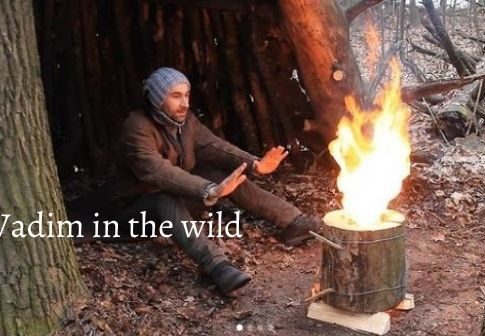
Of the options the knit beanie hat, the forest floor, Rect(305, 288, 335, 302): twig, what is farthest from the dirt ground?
the knit beanie hat

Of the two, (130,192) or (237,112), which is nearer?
(130,192)

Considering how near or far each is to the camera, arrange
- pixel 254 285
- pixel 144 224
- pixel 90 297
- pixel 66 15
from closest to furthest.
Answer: pixel 90 297 → pixel 254 285 → pixel 144 224 → pixel 66 15

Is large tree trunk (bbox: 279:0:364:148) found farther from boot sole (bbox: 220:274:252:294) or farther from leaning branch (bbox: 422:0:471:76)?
leaning branch (bbox: 422:0:471:76)

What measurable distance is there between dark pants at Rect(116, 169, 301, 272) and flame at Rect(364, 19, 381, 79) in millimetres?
5970

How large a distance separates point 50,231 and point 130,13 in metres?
2.70

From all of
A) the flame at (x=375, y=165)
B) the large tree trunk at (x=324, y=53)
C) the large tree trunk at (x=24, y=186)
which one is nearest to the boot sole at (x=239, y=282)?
the flame at (x=375, y=165)

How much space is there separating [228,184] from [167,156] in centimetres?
68

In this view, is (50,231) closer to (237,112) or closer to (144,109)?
(144,109)

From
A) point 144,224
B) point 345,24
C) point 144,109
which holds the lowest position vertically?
point 144,224

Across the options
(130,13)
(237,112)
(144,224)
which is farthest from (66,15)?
(144,224)

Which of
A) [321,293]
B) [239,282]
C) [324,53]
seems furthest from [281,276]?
[324,53]

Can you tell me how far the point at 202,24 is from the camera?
514 cm

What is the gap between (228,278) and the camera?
137 inches

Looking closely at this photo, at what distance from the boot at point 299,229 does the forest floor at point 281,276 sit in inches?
2.9
